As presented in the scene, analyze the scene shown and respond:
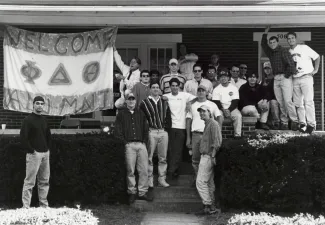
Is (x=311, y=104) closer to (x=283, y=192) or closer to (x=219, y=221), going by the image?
(x=283, y=192)

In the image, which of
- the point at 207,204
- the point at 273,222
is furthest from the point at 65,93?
the point at 273,222

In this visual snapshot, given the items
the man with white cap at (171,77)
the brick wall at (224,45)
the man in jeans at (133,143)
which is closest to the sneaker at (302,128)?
the man with white cap at (171,77)

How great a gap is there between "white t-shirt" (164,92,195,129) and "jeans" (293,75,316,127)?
244cm

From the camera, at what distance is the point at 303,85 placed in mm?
11656

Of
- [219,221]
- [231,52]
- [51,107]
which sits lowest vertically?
[219,221]

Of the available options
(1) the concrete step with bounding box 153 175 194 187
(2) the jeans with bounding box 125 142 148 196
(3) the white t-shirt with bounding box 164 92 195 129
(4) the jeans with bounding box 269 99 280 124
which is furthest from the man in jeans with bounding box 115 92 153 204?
(4) the jeans with bounding box 269 99 280 124

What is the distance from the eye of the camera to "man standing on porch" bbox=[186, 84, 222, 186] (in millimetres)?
10617

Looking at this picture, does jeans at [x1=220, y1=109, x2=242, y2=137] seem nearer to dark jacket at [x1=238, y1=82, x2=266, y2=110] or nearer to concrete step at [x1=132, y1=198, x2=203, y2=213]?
dark jacket at [x1=238, y1=82, x2=266, y2=110]

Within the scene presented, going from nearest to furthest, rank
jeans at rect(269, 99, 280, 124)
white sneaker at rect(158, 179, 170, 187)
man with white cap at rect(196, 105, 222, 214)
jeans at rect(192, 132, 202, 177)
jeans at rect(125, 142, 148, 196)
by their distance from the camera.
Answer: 1. man with white cap at rect(196, 105, 222, 214)
2. jeans at rect(125, 142, 148, 196)
3. jeans at rect(192, 132, 202, 177)
4. white sneaker at rect(158, 179, 170, 187)
5. jeans at rect(269, 99, 280, 124)

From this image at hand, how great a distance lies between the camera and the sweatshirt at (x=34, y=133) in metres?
9.57

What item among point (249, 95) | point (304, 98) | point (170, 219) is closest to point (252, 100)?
point (249, 95)

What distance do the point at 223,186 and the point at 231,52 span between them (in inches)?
217

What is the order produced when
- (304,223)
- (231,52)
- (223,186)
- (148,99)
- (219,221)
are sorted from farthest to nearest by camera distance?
(231,52)
(148,99)
(223,186)
(219,221)
(304,223)

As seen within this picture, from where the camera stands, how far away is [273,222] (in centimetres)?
759
